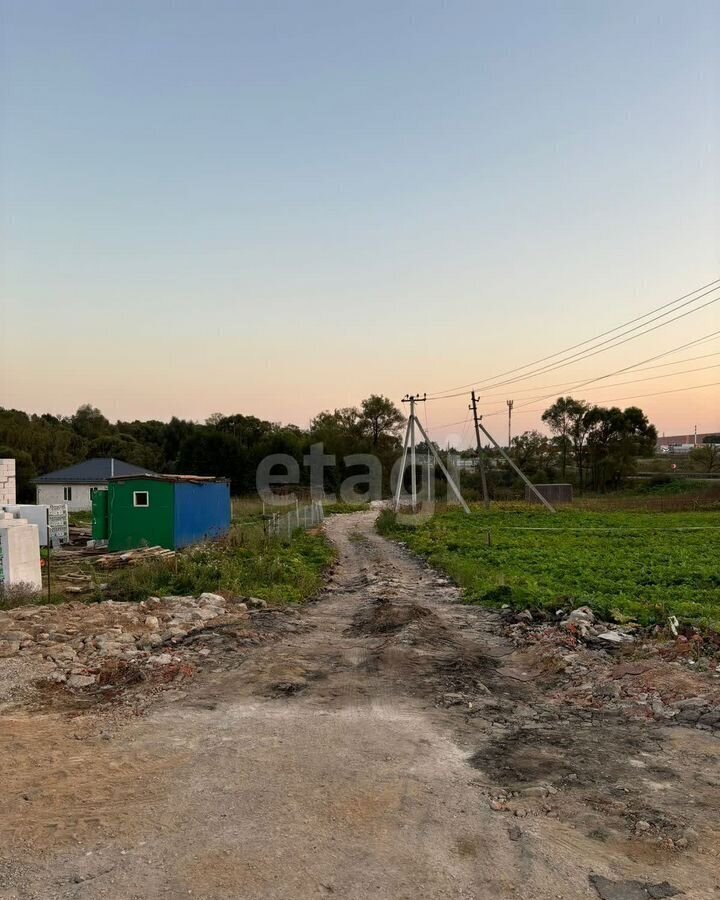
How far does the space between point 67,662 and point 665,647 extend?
24.5ft

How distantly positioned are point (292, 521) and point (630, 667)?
19021 millimetres

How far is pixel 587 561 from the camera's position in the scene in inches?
567

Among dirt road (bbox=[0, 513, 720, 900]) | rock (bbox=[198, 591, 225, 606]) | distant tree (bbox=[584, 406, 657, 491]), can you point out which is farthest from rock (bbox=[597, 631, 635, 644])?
distant tree (bbox=[584, 406, 657, 491])

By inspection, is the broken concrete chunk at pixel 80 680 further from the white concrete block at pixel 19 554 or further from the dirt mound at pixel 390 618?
the white concrete block at pixel 19 554

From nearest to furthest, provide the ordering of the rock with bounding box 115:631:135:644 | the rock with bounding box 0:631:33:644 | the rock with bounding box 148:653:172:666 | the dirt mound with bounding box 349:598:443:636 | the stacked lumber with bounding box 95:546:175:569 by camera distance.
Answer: the rock with bounding box 148:653:172:666 < the rock with bounding box 0:631:33:644 < the rock with bounding box 115:631:135:644 < the dirt mound with bounding box 349:598:443:636 < the stacked lumber with bounding box 95:546:175:569

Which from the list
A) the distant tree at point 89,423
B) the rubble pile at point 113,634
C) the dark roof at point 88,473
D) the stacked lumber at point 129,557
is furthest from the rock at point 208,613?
the distant tree at point 89,423

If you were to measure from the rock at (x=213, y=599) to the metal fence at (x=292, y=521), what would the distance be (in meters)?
9.28

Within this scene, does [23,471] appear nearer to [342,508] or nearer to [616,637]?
[342,508]

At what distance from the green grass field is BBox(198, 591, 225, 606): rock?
4636mm

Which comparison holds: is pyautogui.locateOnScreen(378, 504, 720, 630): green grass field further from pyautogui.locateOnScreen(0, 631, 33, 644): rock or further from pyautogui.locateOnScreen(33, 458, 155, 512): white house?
pyautogui.locateOnScreen(33, 458, 155, 512): white house

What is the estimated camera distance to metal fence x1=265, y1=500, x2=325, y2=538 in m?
21.6

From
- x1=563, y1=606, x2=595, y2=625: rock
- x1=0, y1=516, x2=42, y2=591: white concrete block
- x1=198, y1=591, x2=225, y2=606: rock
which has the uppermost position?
x1=0, y1=516, x2=42, y2=591: white concrete block

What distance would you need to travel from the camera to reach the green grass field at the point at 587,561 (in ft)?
32.9

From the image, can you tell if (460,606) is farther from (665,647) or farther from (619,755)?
(619,755)
